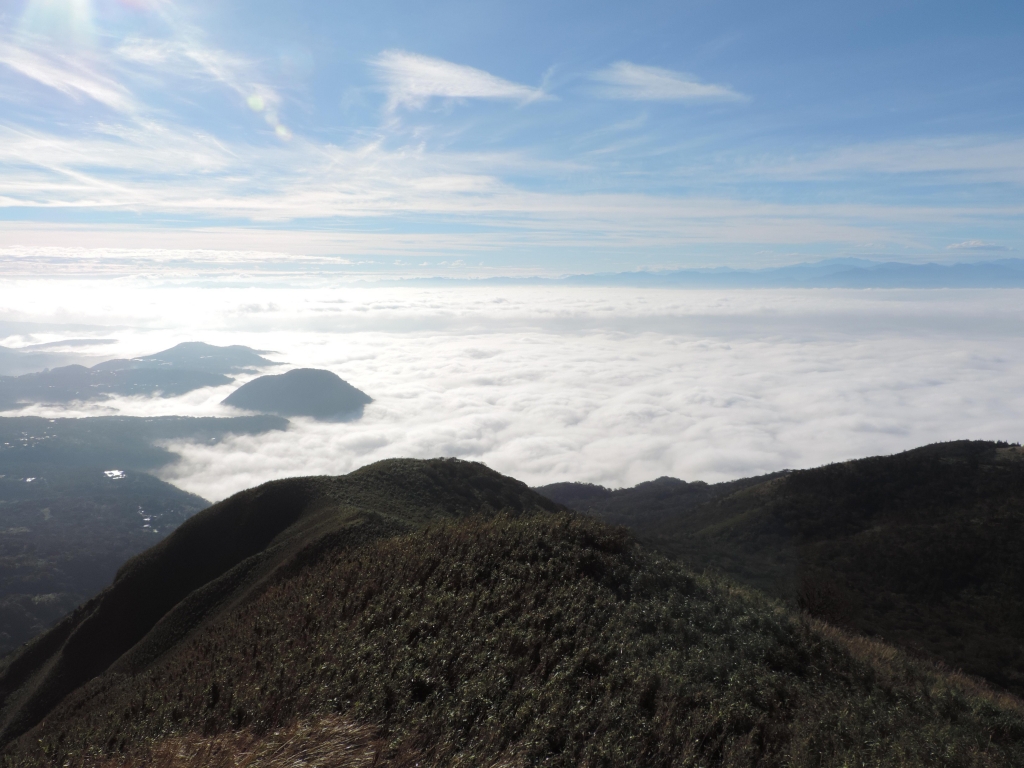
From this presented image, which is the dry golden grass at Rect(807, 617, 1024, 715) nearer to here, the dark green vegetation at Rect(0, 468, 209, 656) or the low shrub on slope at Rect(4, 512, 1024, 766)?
the low shrub on slope at Rect(4, 512, 1024, 766)

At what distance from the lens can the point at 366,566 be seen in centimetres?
1673

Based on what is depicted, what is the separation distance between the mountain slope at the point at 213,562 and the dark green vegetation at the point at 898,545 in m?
18.4

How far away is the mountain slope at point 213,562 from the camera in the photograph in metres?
25.3

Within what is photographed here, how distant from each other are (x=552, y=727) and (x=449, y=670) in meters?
2.41

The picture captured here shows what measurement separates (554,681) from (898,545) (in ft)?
152

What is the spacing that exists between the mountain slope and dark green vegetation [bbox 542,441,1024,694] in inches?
726

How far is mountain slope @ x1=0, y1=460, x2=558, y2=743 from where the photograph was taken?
83.1 feet

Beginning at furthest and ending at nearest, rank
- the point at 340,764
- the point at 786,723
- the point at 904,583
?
1. the point at 904,583
2. the point at 786,723
3. the point at 340,764

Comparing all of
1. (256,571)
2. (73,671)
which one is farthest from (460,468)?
(73,671)

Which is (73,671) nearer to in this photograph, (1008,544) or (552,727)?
(552,727)

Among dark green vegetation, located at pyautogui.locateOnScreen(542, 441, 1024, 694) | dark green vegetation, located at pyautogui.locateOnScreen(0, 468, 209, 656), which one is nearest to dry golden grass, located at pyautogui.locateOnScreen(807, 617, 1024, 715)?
dark green vegetation, located at pyautogui.locateOnScreen(542, 441, 1024, 694)

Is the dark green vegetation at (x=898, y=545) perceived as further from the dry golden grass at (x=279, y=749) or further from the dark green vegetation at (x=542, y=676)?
the dry golden grass at (x=279, y=749)

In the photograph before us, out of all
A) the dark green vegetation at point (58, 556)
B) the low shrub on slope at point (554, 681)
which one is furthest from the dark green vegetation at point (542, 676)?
the dark green vegetation at point (58, 556)

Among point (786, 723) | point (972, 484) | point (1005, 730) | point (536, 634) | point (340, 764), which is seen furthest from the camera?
point (972, 484)
